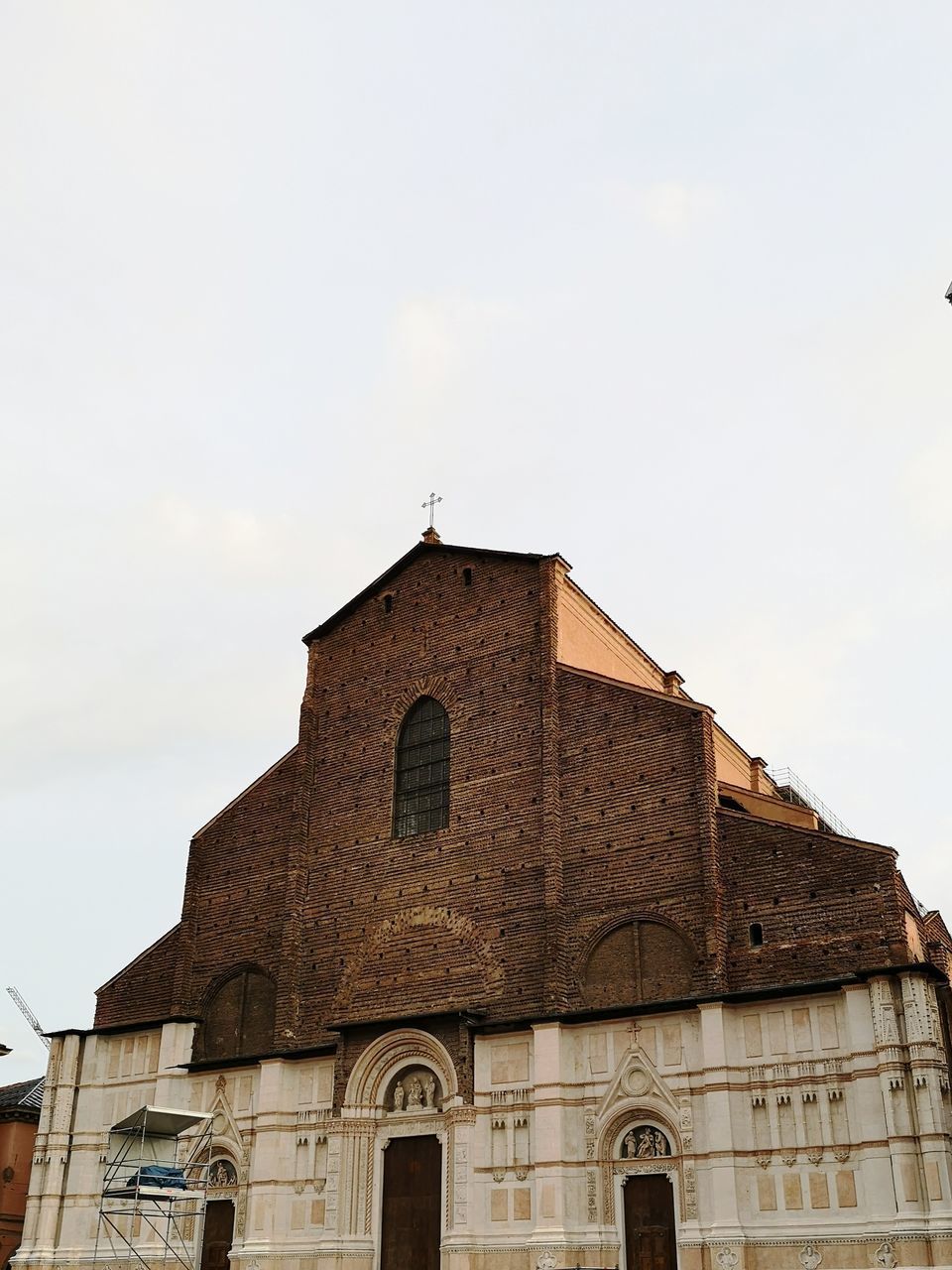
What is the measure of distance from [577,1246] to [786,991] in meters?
4.68

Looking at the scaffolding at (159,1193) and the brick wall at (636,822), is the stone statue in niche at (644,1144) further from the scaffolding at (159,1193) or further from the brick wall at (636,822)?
the scaffolding at (159,1193)

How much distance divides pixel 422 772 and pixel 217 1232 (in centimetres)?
851

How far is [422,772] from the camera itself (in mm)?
23578

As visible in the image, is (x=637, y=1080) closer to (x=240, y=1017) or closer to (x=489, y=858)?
(x=489, y=858)

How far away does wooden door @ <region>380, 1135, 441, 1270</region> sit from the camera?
19844 mm

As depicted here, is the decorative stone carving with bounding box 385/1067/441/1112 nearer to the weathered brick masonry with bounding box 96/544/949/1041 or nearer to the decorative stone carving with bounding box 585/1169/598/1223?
the weathered brick masonry with bounding box 96/544/949/1041

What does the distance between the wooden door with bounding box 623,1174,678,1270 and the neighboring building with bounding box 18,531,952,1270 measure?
0.04 m

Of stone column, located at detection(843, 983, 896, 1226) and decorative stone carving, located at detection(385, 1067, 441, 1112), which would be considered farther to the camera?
decorative stone carving, located at detection(385, 1067, 441, 1112)

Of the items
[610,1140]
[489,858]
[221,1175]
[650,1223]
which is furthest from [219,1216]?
[650,1223]

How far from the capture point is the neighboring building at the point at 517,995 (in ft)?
57.3

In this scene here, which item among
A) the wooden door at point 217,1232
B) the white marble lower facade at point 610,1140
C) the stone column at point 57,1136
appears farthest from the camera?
the stone column at point 57,1136

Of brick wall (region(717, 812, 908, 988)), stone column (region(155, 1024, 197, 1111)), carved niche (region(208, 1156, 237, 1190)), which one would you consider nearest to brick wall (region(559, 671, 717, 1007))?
brick wall (region(717, 812, 908, 988))

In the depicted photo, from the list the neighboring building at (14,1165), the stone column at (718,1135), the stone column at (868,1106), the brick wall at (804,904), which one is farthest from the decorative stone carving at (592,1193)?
the neighboring building at (14,1165)

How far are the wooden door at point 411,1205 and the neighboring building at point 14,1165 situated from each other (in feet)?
36.7
